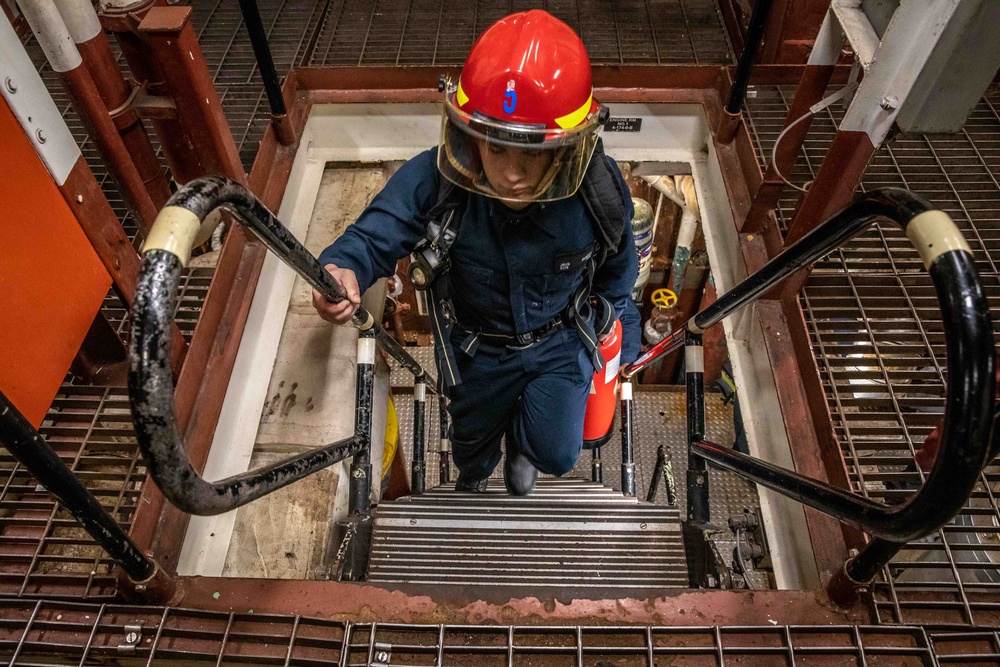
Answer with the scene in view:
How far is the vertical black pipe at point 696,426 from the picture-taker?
2.44 m

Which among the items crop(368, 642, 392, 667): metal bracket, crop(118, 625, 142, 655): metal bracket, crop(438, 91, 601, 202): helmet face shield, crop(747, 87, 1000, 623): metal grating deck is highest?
crop(438, 91, 601, 202): helmet face shield

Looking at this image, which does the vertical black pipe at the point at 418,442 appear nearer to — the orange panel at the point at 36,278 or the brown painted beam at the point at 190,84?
the brown painted beam at the point at 190,84

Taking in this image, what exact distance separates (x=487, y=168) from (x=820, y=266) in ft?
6.51

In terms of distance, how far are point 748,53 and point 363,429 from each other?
264 cm

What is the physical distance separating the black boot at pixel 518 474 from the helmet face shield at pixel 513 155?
1.59 m

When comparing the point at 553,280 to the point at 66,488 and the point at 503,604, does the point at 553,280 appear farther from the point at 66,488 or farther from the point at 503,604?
the point at 66,488

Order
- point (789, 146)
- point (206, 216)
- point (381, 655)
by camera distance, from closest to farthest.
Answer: point (206, 216), point (381, 655), point (789, 146)

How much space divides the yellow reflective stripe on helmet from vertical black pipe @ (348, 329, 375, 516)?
3.75ft

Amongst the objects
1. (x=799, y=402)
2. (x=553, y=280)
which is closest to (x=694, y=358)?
(x=799, y=402)

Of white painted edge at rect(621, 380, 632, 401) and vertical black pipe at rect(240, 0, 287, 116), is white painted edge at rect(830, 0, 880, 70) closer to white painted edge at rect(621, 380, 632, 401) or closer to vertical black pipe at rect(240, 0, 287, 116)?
white painted edge at rect(621, 380, 632, 401)

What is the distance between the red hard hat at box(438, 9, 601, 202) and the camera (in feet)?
5.70

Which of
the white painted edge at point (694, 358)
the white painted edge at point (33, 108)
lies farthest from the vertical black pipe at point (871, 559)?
the white painted edge at point (33, 108)

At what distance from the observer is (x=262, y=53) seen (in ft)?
10.4

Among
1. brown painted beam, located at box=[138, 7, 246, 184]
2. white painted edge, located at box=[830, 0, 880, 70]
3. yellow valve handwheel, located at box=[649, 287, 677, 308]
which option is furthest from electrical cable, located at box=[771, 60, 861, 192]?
yellow valve handwheel, located at box=[649, 287, 677, 308]
